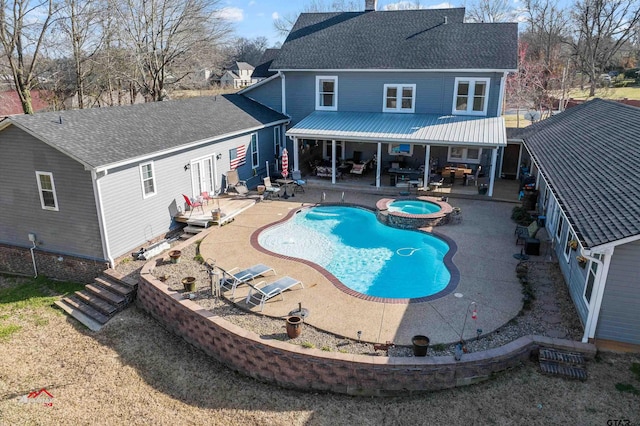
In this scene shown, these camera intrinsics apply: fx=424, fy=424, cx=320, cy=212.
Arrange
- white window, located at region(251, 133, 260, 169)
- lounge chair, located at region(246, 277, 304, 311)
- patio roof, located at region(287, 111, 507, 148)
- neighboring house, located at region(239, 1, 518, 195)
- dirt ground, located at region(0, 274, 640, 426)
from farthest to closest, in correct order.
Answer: white window, located at region(251, 133, 260, 169) < neighboring house, located at region(239, 1, 518, 195) < patio roof, located at region(287, 111, 507, 148) < lounge chair, located at region(246, 277, 304, 311) < dirt ground, located at region(0, 274, 640, 426)

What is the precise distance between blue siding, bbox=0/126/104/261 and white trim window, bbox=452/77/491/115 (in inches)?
693

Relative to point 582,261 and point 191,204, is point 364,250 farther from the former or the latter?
point 191,204

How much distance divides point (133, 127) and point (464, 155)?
647 inches

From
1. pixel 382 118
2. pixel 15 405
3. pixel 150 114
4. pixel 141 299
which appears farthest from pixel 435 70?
pixel 15 405

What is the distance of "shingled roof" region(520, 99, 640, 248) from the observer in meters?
8.70

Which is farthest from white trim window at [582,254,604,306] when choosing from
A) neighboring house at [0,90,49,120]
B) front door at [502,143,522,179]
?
neighboring house at [0,90,49,120]

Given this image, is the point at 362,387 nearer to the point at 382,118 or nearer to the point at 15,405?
the point at 15,405

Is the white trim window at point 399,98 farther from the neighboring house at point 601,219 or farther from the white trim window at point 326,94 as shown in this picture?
the neighboring house at point 601,219

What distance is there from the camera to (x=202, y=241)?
592 inches

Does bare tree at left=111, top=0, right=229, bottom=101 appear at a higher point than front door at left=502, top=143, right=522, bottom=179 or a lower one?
higher

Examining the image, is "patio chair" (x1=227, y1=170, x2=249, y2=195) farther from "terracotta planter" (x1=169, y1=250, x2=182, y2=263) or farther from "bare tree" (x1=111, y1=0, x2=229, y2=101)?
"bare tree" (x1=111, y1=0, x2=229, y2=101)

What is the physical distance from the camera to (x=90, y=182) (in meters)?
13.0

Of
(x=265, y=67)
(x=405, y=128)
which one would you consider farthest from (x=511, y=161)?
(x=265, y=67)

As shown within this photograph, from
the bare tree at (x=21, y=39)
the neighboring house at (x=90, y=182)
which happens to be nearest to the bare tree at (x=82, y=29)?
the bare tree at (x=21, y=39)
